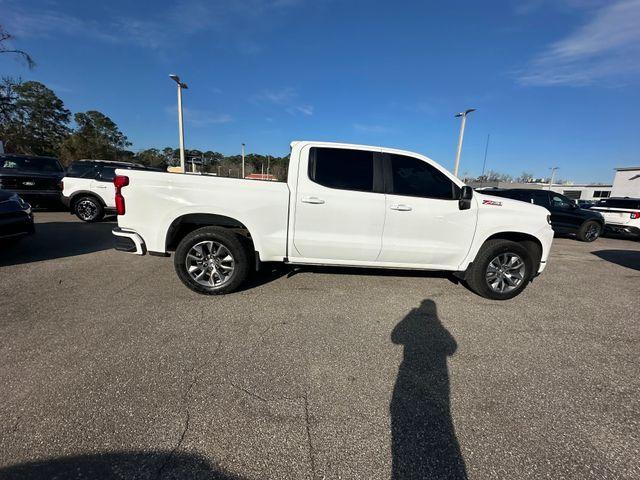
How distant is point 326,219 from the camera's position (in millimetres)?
Result: 4027

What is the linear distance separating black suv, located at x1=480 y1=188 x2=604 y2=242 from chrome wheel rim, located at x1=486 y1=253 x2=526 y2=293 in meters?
7.09

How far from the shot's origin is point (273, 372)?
102 inches

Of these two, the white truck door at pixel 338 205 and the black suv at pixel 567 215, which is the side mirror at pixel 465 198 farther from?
the black suv at pixel 567 215

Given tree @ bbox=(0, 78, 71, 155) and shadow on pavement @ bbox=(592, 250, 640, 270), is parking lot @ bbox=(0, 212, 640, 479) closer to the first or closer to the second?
shadow on pavement @ bbox=(592, 250, 640, 270)

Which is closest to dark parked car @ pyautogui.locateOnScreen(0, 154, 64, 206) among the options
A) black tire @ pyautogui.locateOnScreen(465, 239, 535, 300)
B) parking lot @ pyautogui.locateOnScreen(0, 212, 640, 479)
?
parking lot @ pyautogui.locateOnScreen(0, 212, 640, 479)

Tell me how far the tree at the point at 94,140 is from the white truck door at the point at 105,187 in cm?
4332

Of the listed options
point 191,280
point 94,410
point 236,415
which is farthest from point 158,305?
point 236,415

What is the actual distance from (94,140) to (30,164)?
2009 inches

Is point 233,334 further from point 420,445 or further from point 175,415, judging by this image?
point 420,445

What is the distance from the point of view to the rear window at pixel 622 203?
36.1 feet

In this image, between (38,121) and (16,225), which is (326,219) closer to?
(16,225)

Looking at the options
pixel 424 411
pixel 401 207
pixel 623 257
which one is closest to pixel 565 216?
pixel 623 257

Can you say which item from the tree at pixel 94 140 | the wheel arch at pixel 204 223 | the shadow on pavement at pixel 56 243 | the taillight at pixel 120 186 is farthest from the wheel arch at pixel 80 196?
the tree at pixel 94 140

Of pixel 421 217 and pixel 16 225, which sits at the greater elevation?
pixel 421 217
